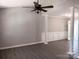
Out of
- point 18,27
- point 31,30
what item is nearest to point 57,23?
point 31,30

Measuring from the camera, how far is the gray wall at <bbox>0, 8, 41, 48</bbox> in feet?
22.3

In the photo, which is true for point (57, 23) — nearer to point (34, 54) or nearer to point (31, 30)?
point (31, 30)

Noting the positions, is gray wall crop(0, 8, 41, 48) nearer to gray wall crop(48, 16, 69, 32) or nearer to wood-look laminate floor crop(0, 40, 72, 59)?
wood-look laminate floor crop(0, 40, 72, 59)

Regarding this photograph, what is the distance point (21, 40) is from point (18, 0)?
3252mm

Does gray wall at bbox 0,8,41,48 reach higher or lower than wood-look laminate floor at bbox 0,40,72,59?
higher

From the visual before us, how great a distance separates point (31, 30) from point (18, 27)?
4.28 feet

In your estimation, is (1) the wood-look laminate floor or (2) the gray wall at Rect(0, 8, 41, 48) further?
(2) the gray wall at Rect(0, 8, 41, 48)

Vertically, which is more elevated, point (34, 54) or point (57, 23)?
point (57, 23)

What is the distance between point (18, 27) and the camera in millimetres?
7586

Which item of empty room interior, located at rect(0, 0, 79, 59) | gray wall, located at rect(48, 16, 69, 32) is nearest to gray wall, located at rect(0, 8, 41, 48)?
empty room interior, located at rect(0, 0, 79, 59)

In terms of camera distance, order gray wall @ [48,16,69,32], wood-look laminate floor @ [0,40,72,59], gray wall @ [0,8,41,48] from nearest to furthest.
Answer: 1. wood-look laminate floor @ [0,40,72,59]
2. gray wall @ [0,8,41,48]
3. gray wall @ [48,16,69,32]

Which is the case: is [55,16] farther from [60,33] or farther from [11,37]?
[11,37]

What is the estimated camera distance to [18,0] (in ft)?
18.4

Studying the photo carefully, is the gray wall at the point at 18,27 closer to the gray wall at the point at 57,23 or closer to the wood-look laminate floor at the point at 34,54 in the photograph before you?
the wood-look laminate floor at the point at 34,54
